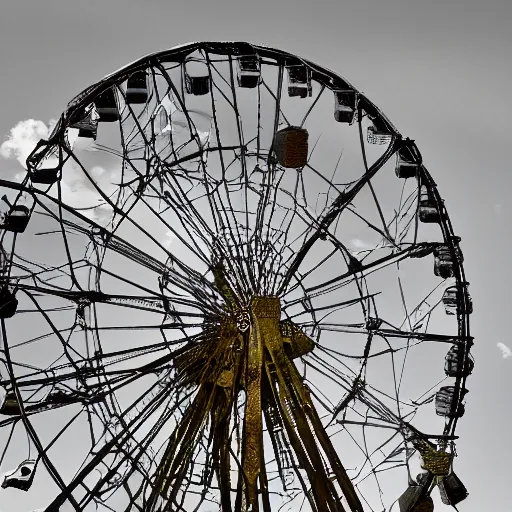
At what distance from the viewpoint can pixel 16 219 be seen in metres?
8.66

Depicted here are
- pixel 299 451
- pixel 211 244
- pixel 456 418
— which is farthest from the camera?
pixel 456 418

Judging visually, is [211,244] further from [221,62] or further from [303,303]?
[221,62]

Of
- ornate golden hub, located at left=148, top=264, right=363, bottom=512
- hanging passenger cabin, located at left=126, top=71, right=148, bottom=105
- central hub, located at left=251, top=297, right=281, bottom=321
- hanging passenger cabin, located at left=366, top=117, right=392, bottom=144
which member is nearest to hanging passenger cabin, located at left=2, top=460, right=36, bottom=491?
ornate golden hub, located at left=148, top=264, right=363, bottom=512

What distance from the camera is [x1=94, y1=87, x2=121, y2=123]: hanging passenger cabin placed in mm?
9062

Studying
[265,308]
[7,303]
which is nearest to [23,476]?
[7,303]

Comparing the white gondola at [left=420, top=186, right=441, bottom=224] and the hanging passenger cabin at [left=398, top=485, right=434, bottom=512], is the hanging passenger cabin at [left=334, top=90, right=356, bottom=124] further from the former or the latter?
the hanging passenger cabin at [left=398, top=485, right=434, bottom=512]

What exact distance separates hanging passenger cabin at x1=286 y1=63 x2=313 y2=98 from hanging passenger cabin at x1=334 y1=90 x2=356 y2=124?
431 millimetres

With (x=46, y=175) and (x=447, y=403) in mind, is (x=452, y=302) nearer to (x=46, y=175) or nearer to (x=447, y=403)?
(x=447, y=403)

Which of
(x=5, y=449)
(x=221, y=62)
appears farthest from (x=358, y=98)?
(x=5, y=449)

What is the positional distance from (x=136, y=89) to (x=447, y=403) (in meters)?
5.75

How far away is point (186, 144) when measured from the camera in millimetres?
9898

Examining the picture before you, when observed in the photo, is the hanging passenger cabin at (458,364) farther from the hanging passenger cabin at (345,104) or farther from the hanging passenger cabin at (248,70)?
the hanging passenger cabin at (248,70)

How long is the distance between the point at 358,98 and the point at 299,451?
4.69 meters

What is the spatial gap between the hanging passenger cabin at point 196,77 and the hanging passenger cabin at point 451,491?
5.92 meters
